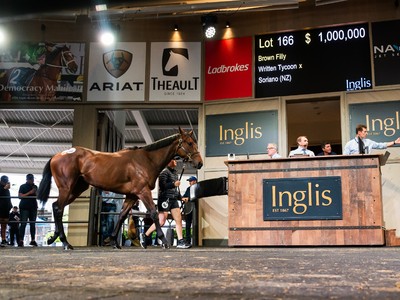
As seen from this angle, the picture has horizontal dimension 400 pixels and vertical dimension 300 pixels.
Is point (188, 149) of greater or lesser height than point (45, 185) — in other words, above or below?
above

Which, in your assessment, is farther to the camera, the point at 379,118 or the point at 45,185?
the point at 379,118

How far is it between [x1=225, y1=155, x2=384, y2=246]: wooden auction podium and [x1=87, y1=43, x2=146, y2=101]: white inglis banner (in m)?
4.14

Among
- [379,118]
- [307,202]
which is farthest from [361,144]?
[379,118]

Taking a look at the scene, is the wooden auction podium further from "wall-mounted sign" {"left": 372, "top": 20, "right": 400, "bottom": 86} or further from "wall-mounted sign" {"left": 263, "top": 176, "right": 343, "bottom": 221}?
"wall-mounted sign" {"left": 372, "top": 20, "right": 400, "bottom": 86}

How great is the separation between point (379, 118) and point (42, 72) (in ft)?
21.7

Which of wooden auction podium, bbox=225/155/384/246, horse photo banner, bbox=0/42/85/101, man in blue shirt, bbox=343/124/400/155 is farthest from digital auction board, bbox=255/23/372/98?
horse photo banner, bbox=0/42/85/101

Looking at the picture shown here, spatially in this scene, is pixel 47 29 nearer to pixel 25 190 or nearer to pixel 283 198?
pixel 25 190

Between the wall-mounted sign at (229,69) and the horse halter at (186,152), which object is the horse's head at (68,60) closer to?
the wall-mounted sign at (229,69)

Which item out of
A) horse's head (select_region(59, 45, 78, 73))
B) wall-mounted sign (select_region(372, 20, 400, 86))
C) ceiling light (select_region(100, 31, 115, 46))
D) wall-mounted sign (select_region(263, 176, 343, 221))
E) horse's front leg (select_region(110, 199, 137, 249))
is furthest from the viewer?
horse's head (select_region(59, 45, 78, 73))

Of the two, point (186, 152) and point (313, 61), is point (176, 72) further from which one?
point (186, 152)

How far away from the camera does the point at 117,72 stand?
10094 mm

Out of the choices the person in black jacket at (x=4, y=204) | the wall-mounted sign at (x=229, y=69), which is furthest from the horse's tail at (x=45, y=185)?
the wall-mounted sign at (x=229, y=69)

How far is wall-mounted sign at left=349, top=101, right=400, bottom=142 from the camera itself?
8625 mm

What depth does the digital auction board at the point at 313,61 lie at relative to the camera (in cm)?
902
